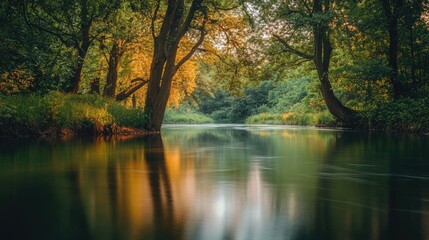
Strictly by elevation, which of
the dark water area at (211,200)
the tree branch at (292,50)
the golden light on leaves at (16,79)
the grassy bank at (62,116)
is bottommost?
the dark water area at (211,200)

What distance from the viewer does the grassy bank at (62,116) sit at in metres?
15.2

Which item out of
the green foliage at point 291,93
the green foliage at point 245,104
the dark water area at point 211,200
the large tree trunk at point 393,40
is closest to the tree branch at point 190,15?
the large tree trunk at point 393,40

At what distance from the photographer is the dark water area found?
345cm

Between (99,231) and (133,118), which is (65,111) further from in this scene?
(99,231)

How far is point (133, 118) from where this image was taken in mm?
20625

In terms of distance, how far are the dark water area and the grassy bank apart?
23.1ft

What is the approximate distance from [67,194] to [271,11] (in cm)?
2456

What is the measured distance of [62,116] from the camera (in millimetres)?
16750

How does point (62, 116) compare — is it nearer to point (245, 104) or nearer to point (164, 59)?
point (164, 59)

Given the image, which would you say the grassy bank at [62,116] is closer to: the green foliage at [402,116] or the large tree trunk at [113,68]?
the large tree trunk at [113,68]

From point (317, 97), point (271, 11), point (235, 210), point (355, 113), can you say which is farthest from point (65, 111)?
point (317, 97)

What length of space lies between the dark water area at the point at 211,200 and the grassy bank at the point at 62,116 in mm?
7053

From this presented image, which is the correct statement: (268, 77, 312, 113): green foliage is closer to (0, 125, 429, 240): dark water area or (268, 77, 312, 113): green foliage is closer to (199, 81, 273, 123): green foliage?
(199, 81, 273, 123): green foliage

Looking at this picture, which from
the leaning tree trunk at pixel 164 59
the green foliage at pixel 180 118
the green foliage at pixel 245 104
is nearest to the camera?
the leaning tree trunk at pixel 164 59
